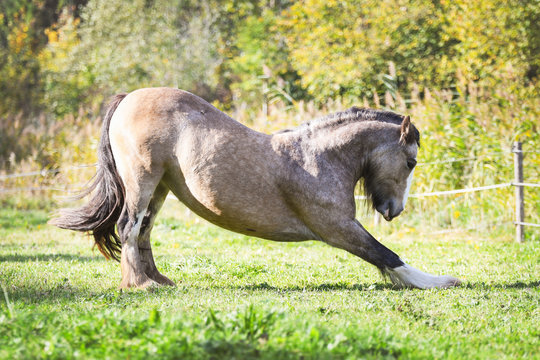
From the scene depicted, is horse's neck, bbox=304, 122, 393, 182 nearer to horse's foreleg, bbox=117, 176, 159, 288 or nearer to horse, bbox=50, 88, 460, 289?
horse, bbox=50, 88, 460, 289

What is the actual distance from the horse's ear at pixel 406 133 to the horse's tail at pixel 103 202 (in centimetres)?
281

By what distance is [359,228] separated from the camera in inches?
226

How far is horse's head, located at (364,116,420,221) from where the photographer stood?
602cm

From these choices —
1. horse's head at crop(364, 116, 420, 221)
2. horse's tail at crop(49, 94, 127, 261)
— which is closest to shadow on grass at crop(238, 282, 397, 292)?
→ horse's head at crop(364, 116, 420, 221)

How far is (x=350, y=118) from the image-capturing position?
6.11 metres

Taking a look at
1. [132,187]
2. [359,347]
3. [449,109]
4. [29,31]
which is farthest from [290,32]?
[359,347]

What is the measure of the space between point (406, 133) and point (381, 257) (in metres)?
1.22

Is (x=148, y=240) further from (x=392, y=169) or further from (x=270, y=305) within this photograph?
(x=392, y=169)

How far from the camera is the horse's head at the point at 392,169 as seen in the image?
6.02 metres

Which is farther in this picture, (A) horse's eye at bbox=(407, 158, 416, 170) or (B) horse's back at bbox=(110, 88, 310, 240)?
(A) horse's eye at bbox=(407, 158, 416, 170)

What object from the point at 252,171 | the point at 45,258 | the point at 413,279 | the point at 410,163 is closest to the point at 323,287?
the point at 413,279

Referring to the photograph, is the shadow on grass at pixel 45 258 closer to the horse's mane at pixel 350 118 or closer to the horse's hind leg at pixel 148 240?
the horse's hind leg at pixel 148 240

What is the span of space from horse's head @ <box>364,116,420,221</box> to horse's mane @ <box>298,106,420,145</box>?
0.14 meters

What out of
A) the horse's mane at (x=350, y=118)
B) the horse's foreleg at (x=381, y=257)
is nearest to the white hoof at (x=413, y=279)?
the horse's foreleg at (x=381, y=257)
